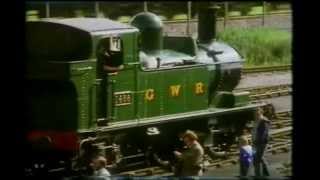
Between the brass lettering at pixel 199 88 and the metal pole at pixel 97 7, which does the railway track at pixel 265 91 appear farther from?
the metal pole at pixel 97 7

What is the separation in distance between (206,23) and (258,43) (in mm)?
391

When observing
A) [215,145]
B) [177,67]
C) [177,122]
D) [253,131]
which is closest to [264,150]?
[253,131]

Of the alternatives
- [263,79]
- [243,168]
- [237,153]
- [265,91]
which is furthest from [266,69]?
[243,168]

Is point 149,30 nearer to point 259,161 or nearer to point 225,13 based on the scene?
point 225,13

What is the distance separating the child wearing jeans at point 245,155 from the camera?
3551mm

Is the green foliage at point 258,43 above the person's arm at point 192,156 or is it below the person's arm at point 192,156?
above

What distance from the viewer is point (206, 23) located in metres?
4.01

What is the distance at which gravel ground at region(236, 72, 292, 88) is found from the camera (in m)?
3.66

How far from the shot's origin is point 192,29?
14.0 ft

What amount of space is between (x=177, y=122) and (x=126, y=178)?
1.08m

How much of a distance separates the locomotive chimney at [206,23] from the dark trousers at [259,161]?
887 mm

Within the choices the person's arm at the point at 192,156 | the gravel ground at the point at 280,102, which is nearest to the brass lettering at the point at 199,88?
the gravel ground at the point at 280,102

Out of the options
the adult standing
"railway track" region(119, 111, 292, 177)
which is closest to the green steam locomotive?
"railway track" region(119, 111, 292, 177)

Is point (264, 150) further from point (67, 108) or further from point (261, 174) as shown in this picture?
point (67, 108)
